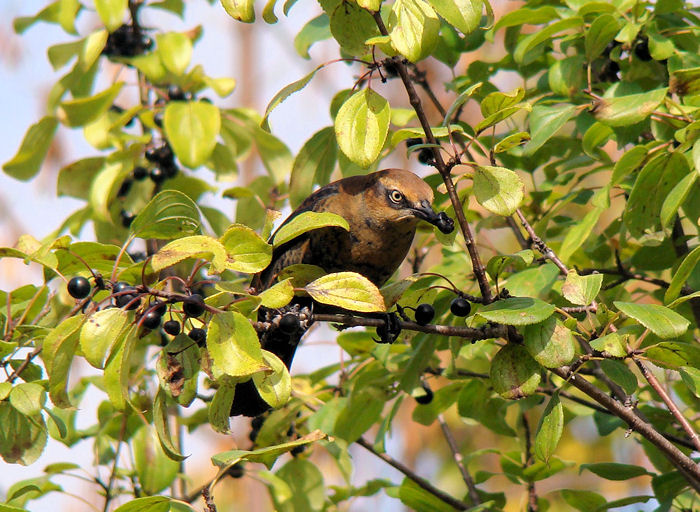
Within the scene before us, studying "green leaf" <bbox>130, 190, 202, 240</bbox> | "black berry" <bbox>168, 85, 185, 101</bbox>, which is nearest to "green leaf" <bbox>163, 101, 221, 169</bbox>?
"black berry" <bbox>168, 85, 185, 101</bbox>

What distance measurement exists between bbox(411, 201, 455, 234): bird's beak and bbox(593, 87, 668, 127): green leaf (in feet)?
1.66

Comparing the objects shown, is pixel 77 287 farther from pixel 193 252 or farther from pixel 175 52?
pixel 175 52

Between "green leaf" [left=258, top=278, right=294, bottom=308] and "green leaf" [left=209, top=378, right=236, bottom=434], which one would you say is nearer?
"green leaf" [left=258, top=278, right=294, bottom=308]

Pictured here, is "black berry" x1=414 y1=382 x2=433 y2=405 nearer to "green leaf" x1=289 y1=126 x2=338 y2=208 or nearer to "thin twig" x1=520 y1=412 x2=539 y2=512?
"thin twig" x1=520 y1=412 x2=539 y2=512

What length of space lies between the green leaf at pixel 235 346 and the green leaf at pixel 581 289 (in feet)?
2.60

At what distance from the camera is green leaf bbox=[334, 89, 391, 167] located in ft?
6.36

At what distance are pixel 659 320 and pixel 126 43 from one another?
9.01ft

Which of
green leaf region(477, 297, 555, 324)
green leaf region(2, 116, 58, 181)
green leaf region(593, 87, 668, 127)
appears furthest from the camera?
green leaf region(2, 116, 58, 181)

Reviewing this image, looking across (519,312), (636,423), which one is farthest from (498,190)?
(636,423)

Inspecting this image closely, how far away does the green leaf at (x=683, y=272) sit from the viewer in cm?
197

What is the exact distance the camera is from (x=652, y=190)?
237 centimetres

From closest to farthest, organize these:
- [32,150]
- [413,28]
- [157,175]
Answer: [413,28], [32,150], [157,175]

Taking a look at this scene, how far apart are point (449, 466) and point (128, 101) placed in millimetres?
3546

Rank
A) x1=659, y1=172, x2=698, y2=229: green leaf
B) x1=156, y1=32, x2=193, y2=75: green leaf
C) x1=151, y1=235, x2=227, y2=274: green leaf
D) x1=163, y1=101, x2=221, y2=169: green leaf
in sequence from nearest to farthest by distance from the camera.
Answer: x1=151, y1=235, x2=227, y2=274: green leaf, x1=659, y1=172, x2=698, y2=229: green leaf, x1=163, y1=101, x2=221, y2=169: green leaf, x1=156, y1=32, x2=193, y2=75: green leaf
